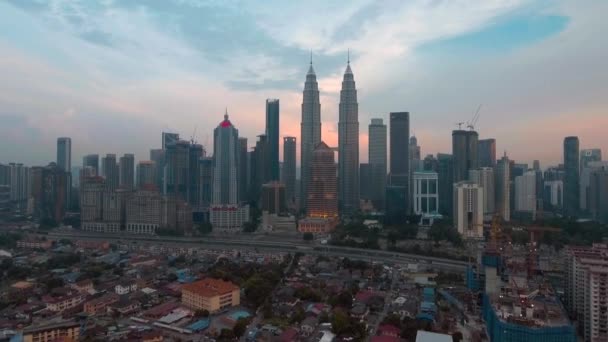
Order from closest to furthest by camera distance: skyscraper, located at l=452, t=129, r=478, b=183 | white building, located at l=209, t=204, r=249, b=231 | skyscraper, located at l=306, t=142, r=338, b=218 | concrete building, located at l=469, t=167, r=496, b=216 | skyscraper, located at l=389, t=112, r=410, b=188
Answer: white building, located at l=209, t=204, r=249, b=231 < concrete building, located at l=469, t=167, r=496, b=216 < skyscraper, located at l=306, t=142, r=338, b=218 < skyscraper, located at l=452, t=129, r=478, b=183 < skyscraper, located at l=389, t=112, r=410, b=188

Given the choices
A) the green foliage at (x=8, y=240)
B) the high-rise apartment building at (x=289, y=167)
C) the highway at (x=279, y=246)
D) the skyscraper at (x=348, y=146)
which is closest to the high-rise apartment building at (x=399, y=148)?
the skyscraper at (x=348, y=146)

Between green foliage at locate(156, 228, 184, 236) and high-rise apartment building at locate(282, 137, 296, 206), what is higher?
high-rise apartment building at locate(282, 137, 296, 206)

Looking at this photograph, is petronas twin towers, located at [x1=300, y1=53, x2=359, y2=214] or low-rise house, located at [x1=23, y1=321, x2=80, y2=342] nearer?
low-rise house, located at [x1=23, y1=321, x2=80, y2=342]

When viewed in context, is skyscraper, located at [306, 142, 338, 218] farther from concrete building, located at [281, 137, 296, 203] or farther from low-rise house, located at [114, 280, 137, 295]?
low-rise house, located at [114, 280, 137, 295]

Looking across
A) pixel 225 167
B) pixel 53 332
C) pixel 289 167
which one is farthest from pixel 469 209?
pixel 289 167

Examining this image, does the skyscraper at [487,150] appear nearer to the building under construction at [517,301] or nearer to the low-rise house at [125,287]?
the building under construction at [517,301]

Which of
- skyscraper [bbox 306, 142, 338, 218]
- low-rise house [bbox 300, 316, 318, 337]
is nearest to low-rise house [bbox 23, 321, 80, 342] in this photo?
low-rise house [bbox 300, 316, 318, 337]

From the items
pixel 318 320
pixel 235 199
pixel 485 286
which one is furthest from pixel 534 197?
pixel 318 320
